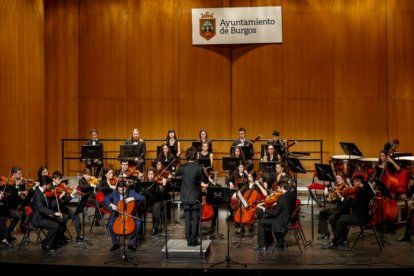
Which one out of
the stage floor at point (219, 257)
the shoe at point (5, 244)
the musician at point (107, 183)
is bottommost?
the stage floor at point (219, 257)

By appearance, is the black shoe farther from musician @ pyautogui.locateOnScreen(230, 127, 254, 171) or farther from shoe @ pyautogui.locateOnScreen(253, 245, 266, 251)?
musician @ pyautogui.locateOnScreen(230, 127, 254, 171)

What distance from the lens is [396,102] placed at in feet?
57.4

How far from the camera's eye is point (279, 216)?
11.3 metres

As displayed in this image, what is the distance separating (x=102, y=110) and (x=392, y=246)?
8.89 meters

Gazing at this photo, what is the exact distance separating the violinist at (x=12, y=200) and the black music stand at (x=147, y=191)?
209 cm

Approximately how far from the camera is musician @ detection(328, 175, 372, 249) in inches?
444

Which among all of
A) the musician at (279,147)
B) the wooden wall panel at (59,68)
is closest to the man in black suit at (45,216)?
the musician at (279,147)

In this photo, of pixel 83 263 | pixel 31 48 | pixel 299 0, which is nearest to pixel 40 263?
pixel 83 263

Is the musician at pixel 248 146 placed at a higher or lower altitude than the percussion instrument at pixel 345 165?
higher

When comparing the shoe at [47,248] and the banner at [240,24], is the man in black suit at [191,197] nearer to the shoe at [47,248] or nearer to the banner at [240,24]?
the shoe at [47,248]

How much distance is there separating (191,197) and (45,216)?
2.34 metres

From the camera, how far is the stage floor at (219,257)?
10.4m

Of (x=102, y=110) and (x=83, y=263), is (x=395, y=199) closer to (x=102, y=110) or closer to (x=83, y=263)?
(x=83, y=263)

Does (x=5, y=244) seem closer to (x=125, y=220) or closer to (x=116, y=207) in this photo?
(x=116, y=207)
